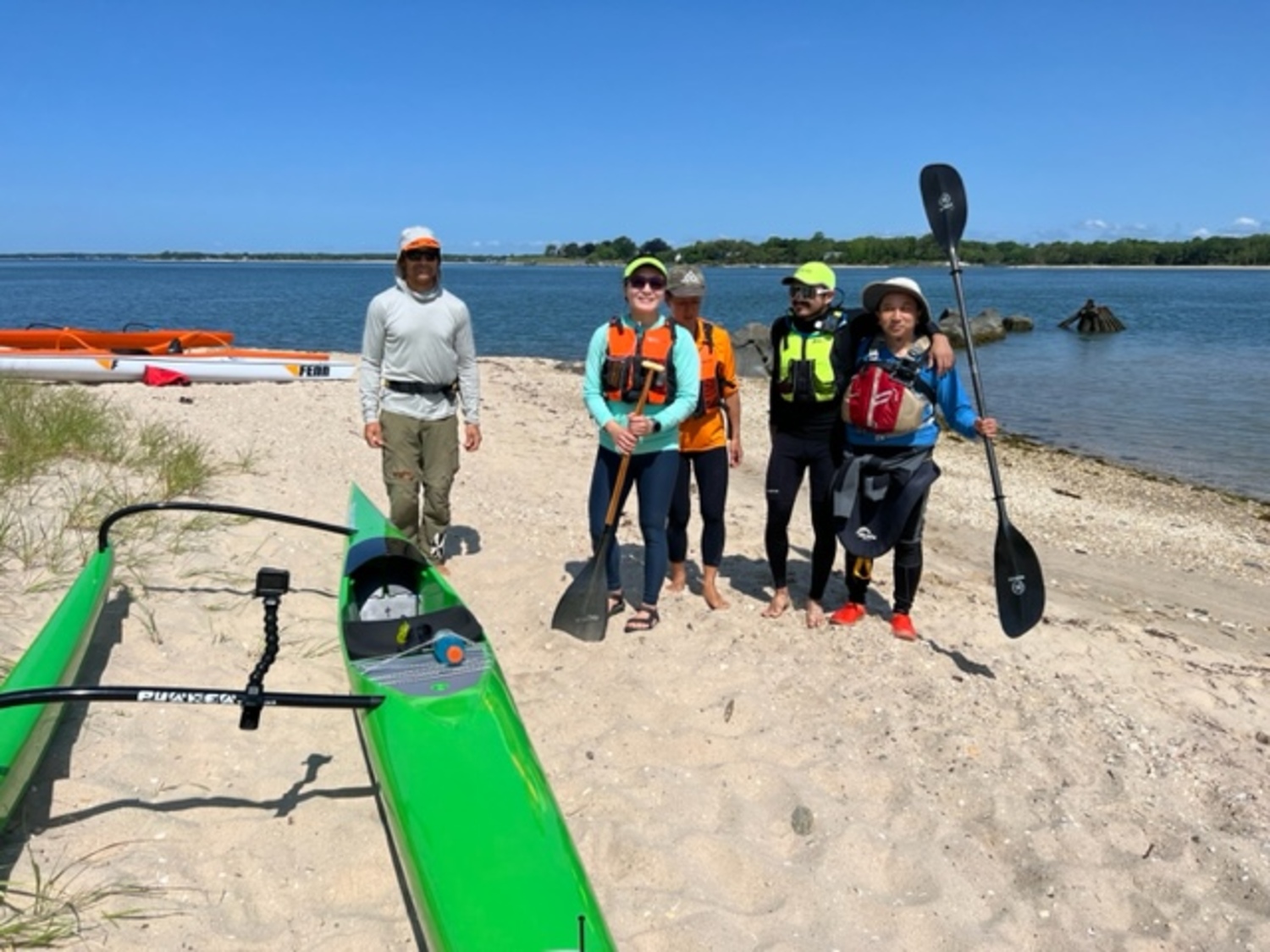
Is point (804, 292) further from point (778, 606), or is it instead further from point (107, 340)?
point (107, 340)

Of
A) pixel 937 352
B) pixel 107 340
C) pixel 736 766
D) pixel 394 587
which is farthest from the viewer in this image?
pixel 107 340

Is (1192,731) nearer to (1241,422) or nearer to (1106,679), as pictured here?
(1106,679)

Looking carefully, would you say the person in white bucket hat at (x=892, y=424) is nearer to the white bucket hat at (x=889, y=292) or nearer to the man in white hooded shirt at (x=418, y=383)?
the white bucket hat at (x=889, y=292)

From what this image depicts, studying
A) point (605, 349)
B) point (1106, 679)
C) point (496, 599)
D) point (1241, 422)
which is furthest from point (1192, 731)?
point (1241, 422)

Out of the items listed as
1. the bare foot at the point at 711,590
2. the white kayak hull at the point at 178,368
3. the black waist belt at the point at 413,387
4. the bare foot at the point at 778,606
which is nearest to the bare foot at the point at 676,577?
the bare foot at the point at 711,590

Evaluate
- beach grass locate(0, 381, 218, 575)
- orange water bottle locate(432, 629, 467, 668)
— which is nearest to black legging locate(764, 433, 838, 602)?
orange water bottle locate(432, 629, 467, 668)

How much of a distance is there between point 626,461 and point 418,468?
60.6 inches

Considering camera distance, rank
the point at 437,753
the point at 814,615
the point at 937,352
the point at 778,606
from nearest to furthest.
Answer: the point at 437,753, the point at 937,352, the point at 814,615, the point at 778,606

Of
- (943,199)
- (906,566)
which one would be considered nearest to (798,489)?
(906,566)

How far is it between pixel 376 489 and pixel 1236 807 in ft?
21.2

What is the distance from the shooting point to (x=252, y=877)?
3.00 m

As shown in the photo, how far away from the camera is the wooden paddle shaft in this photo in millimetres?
4559

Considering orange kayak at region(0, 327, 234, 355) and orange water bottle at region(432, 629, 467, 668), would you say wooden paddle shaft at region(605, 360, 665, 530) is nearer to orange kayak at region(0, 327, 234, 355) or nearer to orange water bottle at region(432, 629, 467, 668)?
orange water bottle at region(432, 629, 467, 668)

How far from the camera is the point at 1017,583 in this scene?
4.80m
